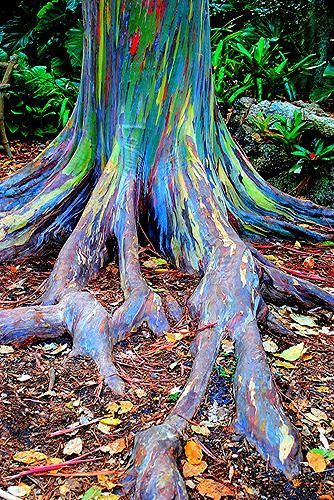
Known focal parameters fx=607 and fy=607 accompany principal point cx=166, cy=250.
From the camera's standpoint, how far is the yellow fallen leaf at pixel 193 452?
2.46m

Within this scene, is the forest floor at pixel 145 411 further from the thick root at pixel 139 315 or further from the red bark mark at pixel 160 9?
the red bark mark at pixel 160 9

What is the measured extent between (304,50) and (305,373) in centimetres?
681

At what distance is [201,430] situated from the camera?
262cm

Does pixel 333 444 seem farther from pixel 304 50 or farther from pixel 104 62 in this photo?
pixel 304 50

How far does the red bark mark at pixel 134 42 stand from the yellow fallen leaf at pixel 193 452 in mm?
2524

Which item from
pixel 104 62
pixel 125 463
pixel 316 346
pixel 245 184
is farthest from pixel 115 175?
pixel 125 463

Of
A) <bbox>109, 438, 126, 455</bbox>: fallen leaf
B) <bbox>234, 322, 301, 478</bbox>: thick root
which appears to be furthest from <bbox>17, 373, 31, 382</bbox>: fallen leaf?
<bbox>234, 322, 301, 478</bbox>: thick root

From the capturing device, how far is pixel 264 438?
8.27 feet

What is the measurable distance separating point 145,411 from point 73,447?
1.23ft

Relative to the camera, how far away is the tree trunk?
10.1 feet

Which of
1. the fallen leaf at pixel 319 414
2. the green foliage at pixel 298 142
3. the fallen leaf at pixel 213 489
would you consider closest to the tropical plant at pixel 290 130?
the green foliage at pixel 298 142

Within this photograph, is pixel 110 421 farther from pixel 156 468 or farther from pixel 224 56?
pixel 224 56

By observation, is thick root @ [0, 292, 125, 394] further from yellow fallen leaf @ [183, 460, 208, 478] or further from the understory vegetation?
the understory vegetation

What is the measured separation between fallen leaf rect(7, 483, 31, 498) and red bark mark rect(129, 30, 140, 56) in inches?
107
